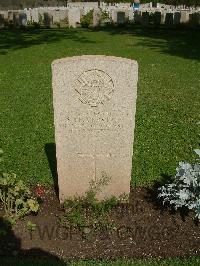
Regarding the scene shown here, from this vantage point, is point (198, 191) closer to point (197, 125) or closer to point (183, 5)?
point (197, 125)

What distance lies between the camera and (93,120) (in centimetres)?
503

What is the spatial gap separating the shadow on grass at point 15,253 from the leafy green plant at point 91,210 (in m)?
0.53

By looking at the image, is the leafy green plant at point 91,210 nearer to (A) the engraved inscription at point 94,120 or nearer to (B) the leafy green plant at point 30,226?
(B) the leafy green plant at point 30,226

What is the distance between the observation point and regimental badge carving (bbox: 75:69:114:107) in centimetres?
480

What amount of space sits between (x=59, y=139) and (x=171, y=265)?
1.95 meters

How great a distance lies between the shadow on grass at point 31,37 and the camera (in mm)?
18359

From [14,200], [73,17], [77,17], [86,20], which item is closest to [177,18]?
[86,20]

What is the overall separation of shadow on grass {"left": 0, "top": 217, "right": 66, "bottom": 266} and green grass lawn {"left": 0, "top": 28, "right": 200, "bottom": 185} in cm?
147

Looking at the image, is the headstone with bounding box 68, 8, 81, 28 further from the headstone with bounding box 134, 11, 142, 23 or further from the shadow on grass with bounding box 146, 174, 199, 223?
the shadow on grass with bounding box 146, 174, 199, 223

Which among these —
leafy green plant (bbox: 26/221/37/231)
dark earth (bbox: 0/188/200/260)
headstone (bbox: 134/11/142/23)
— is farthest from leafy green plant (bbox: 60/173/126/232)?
headstone (bbox: 134/11/142/23)

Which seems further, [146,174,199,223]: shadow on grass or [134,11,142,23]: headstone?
[134,11,142,23]: headstone

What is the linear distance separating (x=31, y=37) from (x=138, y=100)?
11861mm

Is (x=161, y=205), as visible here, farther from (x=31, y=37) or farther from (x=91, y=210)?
(x=31, y=37)

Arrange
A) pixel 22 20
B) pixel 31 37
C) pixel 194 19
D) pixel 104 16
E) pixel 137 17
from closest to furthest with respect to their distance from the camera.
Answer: pixel 31 37, pixel 194 19, pixel 22 20, pixel 137 17, pixel 104 16
